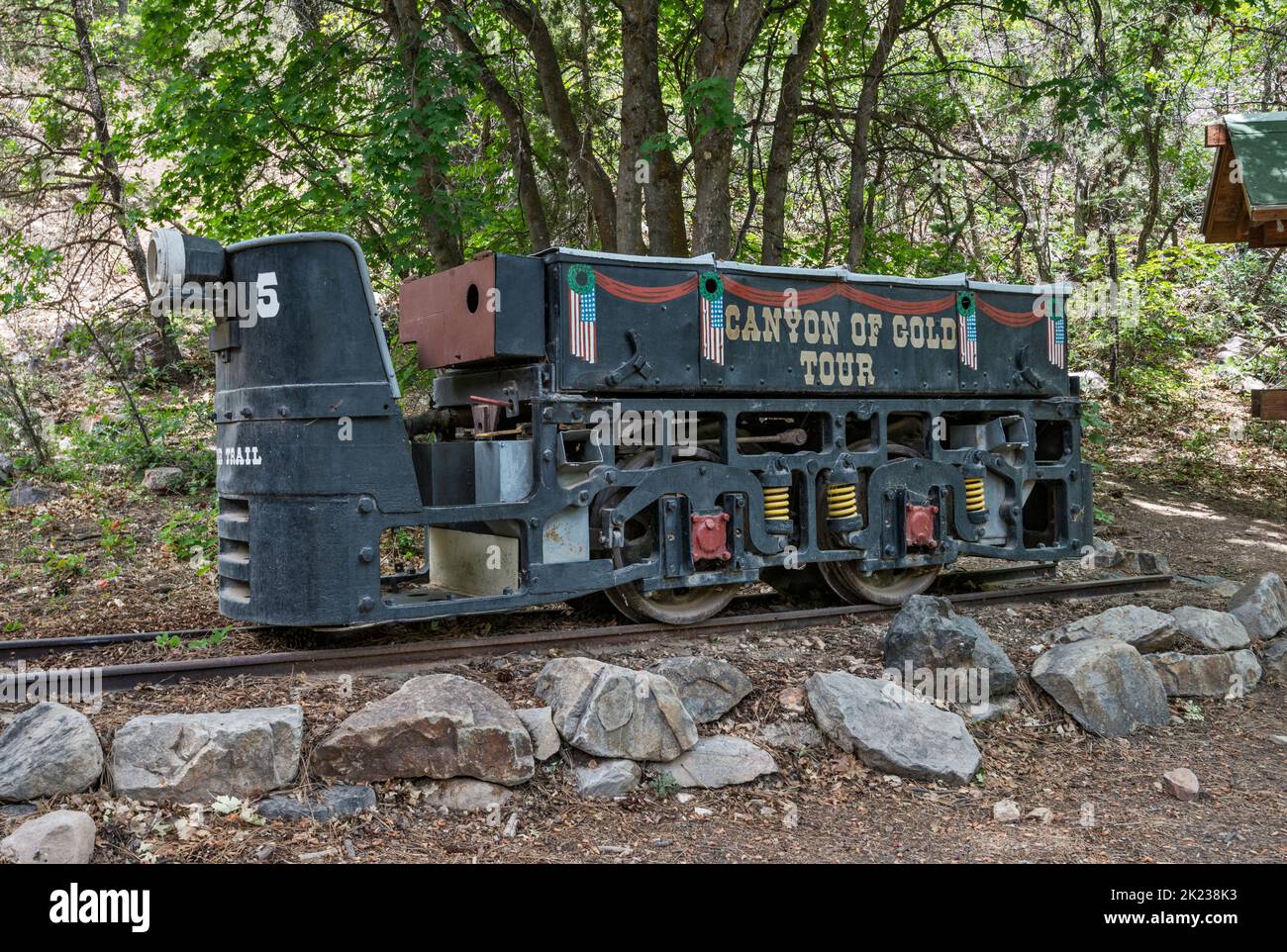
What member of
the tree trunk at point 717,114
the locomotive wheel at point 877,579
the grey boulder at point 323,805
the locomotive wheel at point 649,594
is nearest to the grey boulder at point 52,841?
the grey boulder at point 323,805

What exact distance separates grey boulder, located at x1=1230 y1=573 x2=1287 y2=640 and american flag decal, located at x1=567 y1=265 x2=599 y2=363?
184 inches

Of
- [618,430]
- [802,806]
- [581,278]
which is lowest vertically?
[802,806]

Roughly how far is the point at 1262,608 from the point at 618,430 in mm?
4485

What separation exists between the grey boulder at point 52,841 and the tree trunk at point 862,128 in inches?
384

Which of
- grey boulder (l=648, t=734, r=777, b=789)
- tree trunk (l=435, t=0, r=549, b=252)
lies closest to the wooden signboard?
grey boulder (l=648, t=734, r=777, b=789)

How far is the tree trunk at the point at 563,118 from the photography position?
36.3 ft

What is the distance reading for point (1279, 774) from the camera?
536 centimetres

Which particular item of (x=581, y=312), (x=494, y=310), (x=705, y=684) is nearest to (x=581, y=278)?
(x=581, y=312)

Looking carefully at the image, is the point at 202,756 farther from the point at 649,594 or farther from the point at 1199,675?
the point at 1199,675

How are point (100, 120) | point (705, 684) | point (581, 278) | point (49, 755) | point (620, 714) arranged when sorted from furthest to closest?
point (100, 120), point (581, 278), point (705, 684), point (620, 714), point (49, 755)

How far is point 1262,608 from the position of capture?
7.32 m

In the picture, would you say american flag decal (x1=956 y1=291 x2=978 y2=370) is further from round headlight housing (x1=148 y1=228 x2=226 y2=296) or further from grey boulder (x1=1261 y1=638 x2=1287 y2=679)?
round headlight housing (x1=148 y1=228 x2=226 y2=296)

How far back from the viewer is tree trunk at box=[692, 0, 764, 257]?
361 inches

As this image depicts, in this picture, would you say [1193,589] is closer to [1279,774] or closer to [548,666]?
[1279,774]
